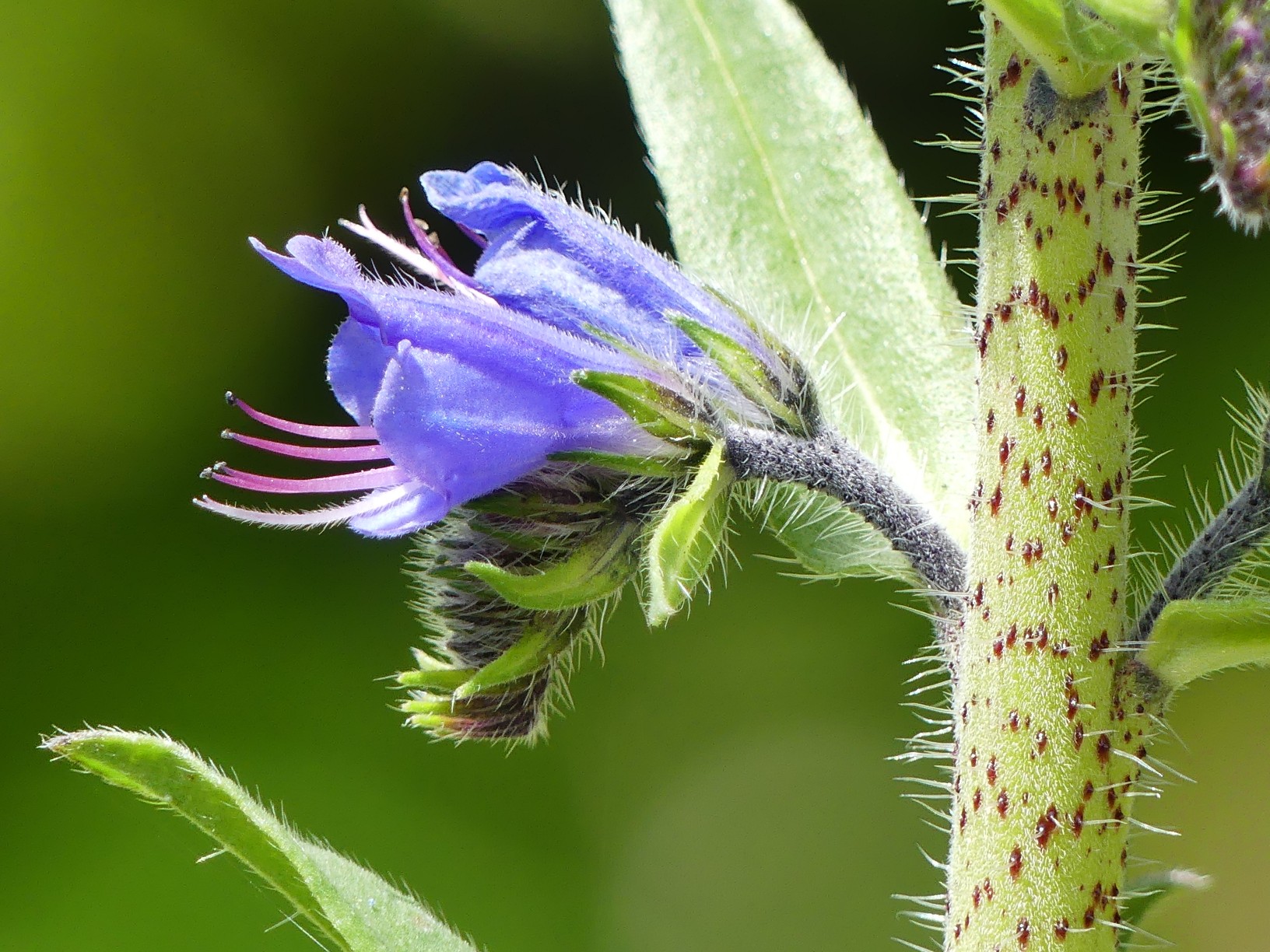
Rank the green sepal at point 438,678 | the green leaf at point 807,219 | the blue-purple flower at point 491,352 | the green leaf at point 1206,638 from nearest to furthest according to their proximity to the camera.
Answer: the green leaf at point 1206,638 → the blue-purple flower at point 491,352 → the green sepal at point 438,678 → the green leaf at point 807,219

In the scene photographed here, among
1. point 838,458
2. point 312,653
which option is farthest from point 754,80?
point 312,653

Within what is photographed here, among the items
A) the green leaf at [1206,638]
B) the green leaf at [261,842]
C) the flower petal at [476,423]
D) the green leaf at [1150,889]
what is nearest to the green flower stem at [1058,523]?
the green leaf at [1206,638]

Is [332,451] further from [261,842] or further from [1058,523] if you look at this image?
[1058,523]

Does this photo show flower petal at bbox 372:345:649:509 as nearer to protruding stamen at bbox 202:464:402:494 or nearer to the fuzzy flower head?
protruding stamen at bbox 202:464:402:494

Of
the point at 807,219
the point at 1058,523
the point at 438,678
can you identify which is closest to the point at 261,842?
the point at 438,678

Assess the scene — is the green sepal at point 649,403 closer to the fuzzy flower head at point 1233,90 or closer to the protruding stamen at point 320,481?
the protruding stamen at point 320,481

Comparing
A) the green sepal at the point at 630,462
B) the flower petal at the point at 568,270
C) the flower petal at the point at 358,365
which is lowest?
the green sepal at the point at 630,462

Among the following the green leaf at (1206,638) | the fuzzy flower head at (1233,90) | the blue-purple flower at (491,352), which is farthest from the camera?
the blue-purple flower at (491,352)

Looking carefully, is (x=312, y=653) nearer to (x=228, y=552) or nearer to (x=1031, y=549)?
(x=228, y=552)
